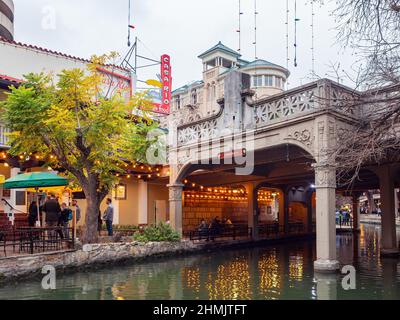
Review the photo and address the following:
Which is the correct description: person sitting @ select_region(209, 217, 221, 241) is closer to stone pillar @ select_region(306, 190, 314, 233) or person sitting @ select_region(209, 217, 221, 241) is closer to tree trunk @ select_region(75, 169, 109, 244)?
tree trunk @ select_region(75, 169, 109, 244)

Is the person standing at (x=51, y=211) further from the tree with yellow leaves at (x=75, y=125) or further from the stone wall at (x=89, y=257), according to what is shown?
the stone wall at (x=89, y=257)

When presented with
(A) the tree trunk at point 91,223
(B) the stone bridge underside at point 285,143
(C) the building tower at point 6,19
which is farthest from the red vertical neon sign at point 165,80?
(A) the tree trunk at point 91,223

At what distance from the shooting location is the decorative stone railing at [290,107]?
1317 centimetres

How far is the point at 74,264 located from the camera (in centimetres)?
1367

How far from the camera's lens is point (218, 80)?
168 ft

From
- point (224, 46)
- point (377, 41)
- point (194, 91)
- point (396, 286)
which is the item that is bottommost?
point (396, 286)

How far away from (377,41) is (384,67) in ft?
1.95

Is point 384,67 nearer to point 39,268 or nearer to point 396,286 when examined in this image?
point 396,286

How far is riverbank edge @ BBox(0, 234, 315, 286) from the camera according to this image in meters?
11.8

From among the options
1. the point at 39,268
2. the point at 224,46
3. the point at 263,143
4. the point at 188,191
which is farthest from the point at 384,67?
the point at 224,46

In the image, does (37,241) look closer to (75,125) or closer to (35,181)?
(35,181)

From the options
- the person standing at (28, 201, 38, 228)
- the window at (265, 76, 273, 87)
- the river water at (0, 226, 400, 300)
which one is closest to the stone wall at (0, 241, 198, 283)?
the river water at (0, 226, 400, 300)

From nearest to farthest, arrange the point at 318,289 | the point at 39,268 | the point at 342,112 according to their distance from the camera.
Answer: the point at 318,289, the point at 39,268, the point at 342,112
